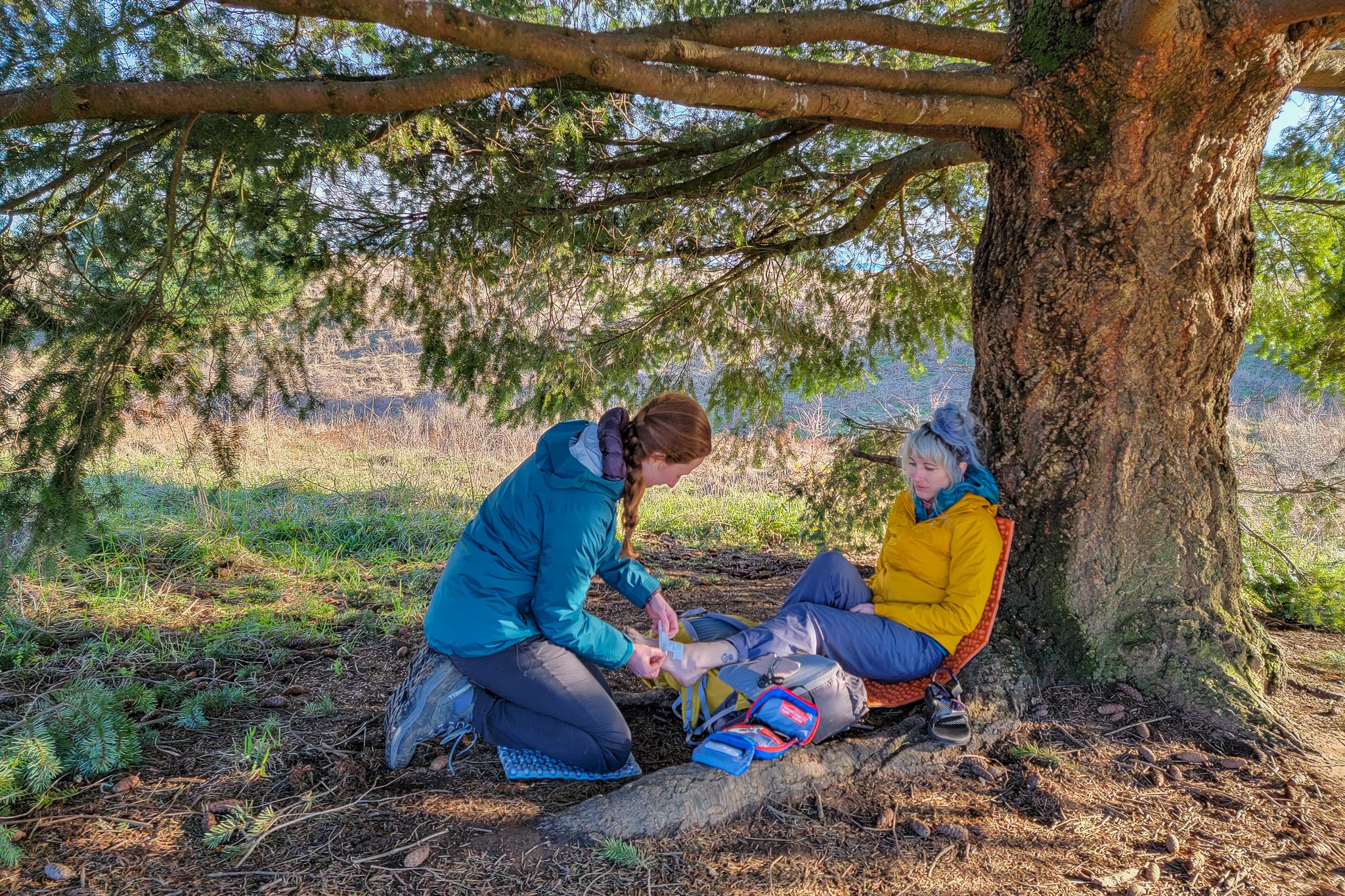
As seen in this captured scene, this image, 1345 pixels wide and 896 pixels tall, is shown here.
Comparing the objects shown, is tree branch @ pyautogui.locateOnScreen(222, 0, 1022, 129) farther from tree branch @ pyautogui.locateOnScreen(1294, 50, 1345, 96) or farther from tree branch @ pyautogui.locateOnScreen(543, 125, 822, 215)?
tree branch @ pyautogui.locateOnScreen(1294, 50, 1345, 96)

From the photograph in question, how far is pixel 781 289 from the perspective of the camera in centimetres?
561

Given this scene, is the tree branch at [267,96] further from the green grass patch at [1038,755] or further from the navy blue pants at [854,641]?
the green grass patch at [1038,755]

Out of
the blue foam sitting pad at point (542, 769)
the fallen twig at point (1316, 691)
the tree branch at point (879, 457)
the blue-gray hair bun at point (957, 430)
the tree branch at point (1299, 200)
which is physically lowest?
the blue foam sitting pad at point (542, 769)

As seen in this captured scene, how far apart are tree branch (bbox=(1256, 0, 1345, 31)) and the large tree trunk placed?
170 millimetres

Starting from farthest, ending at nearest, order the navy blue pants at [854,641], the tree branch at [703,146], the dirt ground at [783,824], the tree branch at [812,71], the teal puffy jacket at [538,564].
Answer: the tree branch at [703,146], the navy blue pants at [854,641], the teal puffy jacket at [538,564], the tree branch at [812,71], the dirt ground at [783,824]

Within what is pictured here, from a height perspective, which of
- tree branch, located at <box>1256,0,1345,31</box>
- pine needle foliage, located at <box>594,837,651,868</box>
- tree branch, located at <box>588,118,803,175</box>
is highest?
tree branch, located at <box>1256,0,1345,31</box>

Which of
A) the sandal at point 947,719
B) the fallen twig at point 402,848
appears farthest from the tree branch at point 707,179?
the fallen twig at point 402,848

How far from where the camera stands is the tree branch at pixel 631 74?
6.73 ft

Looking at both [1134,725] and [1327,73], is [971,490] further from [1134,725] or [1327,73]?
[1327,73]

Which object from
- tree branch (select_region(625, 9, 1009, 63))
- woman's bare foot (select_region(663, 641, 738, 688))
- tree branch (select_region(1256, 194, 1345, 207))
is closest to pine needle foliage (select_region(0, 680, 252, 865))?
woman's bare foot (select_region(663, 641, 738, 688))

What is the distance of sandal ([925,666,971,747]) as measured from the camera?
283cm

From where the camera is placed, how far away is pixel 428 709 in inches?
108

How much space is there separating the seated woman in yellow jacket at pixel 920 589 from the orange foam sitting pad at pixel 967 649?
51 mm

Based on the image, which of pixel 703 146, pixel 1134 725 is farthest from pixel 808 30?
pixel 1134 725
